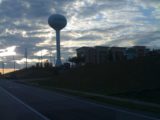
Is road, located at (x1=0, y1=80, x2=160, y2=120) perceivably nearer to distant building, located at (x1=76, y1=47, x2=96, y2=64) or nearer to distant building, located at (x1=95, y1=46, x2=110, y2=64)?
distant building, located at (x1=95, y1=46, x2=110, y2=64)

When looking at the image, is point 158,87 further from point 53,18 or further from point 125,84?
point 53,18

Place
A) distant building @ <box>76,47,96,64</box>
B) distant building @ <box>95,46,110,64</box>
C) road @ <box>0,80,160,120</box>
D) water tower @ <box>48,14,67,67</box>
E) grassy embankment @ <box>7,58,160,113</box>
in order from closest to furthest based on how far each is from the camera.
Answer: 1. road @ <box>0,80,160,120</box>
2. grassy embankment @ <box>7,58,160,113</box>
3. water tower @ <box>48,14,67,67</box>
4. distant building @ <box>95,46,110,64</box>
5. distant building @ <box>76,47,96,64</box>

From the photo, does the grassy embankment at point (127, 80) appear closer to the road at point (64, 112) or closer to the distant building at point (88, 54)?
the road at point (64, 112)

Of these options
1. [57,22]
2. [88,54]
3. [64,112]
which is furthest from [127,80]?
[88,54]

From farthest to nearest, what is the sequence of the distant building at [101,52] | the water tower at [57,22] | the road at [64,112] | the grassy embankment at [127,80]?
the distant building at [101,52] → the water tower at [57,22] → the grassy embankment at [127,80] → the road at [64,112]

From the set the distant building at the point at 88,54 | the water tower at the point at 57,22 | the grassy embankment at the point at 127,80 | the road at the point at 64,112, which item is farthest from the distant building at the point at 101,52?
the road at the point at 64,112

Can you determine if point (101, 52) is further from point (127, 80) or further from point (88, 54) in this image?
point (127, 80)

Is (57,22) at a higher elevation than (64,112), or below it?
higher

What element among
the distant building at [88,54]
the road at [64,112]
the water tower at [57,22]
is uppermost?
the water tower at [57,22]

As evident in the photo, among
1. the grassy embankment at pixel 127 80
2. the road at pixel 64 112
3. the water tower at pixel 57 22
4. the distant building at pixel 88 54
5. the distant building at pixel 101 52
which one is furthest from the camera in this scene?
the distant building at pixel 88 54

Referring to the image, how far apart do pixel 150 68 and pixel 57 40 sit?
7603cm

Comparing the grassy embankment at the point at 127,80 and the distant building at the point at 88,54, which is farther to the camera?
the distant building at the point at 88,54

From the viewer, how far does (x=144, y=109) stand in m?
20.9

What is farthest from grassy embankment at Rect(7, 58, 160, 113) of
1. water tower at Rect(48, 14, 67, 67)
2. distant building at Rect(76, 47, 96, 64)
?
distant building at Rect(76, 47, 96, 64)
